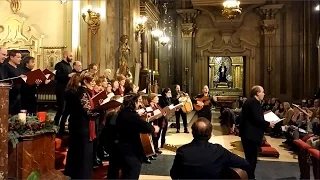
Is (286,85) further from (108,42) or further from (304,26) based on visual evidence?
(108,42)

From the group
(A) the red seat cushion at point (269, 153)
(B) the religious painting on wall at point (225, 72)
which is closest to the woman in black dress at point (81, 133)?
(A) the red seat cushion at point (269, 153)

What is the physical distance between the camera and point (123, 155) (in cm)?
379

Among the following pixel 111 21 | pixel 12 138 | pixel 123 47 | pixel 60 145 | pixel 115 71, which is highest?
pixel 111 21

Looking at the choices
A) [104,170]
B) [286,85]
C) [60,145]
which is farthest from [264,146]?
[286,85]

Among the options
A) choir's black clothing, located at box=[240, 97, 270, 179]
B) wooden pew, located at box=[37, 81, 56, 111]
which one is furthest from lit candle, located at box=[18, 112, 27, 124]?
wooden pew, located at box=[37, 81, 56, 111]

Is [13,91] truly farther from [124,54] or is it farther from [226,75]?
[226,75]

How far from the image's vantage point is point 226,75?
18859 mm

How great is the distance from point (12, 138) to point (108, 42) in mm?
5451

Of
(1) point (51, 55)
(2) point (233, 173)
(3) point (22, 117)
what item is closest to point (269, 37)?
(1) point (51, 55)

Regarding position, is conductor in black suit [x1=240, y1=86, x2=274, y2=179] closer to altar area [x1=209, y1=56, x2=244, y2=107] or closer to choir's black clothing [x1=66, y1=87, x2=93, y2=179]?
choir's black clothing [x1=66, y1=87, x2=93, y2=179]

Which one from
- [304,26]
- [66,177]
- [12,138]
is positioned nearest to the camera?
[12,138]

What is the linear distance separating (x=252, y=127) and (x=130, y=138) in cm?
187

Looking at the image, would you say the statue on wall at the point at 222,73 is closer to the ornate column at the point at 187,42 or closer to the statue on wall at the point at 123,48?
the ornate column at the point at 187,42

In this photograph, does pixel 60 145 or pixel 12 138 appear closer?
pixel 12 138
